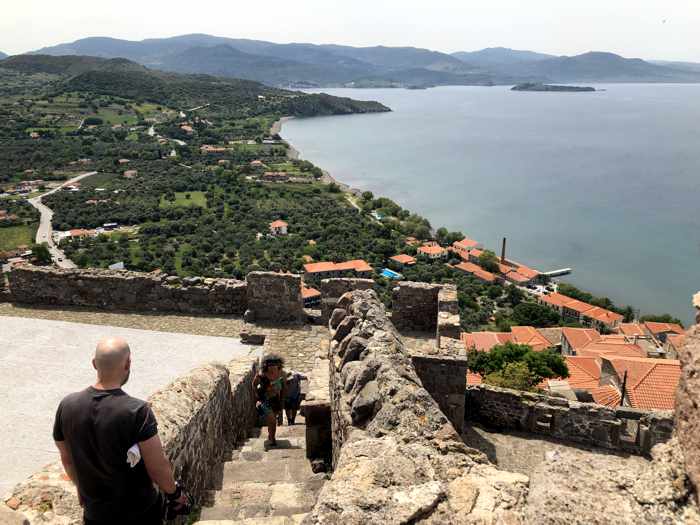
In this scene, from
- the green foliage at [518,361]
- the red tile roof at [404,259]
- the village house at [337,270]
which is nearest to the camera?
the green foliage at [518,361]

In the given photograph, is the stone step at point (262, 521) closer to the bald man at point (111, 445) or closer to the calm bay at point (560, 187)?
the bald man at point (111, 445)

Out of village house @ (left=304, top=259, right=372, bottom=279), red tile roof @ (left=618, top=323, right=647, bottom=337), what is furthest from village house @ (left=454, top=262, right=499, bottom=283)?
red tile roof @ (left=618, top=323, right=647, bottom=337)

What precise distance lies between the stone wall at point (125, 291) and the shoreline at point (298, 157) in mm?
85163

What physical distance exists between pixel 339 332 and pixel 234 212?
258ft

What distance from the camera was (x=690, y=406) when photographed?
6.77 ft

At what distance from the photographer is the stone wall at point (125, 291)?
9.86 meters

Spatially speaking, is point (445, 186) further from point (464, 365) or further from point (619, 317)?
point (464, 365)

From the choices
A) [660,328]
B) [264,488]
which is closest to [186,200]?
[660,328]

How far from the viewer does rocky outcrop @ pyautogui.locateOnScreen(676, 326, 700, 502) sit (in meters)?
2.01

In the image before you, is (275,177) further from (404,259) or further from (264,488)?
(264,488)

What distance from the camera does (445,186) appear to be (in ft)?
333

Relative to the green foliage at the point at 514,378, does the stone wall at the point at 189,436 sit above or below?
above

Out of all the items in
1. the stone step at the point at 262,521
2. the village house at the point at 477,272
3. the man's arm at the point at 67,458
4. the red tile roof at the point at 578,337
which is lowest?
the village house at the point at 477,272

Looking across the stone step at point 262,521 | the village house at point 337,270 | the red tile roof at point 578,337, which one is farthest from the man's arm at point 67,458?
the village house at point 337,270
